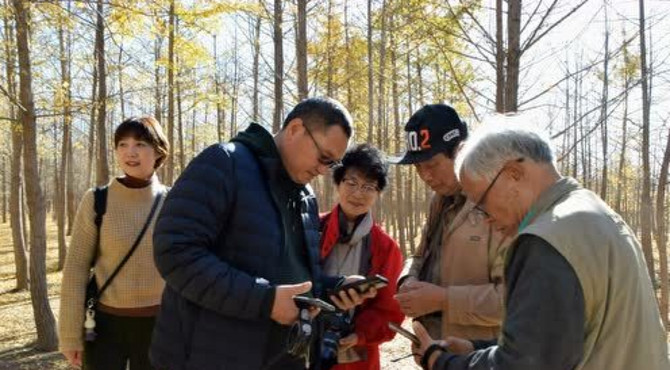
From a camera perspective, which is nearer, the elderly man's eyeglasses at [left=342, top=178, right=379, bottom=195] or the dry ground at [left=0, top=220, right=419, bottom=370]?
the elderly man's eyeglasses at [left=342, top=178, right=379, bottom=195]

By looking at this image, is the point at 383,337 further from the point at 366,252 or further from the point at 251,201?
the point at 251,201

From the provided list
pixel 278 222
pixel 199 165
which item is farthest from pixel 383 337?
pixel 199 165

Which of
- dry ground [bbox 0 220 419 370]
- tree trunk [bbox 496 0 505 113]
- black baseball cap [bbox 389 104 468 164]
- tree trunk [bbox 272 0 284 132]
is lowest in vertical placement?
dry ground [bbox 0 220 419 370]

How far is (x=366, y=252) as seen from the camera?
8.42ft

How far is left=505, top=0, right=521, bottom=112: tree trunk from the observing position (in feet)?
10.7

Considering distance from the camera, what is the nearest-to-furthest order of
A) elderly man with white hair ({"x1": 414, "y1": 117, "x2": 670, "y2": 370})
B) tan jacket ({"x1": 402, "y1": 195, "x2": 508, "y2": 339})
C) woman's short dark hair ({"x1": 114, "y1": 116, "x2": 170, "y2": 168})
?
1. elderly man with white hair ({"x1": 414, "y1": 117, "x2": 670, "y2": 370})
2. tan jacket ({"x1": 402, "y1": 195, "x2": 508, "y2": 339})
3. woman's short dark hair ({"x1": 114, "y1": 116, "x2": 170, "y2": 168})

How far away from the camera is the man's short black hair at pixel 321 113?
1827 millimetres

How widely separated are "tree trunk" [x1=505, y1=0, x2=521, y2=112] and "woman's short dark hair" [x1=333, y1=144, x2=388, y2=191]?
40.8 inches

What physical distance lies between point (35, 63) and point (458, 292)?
31.1ft

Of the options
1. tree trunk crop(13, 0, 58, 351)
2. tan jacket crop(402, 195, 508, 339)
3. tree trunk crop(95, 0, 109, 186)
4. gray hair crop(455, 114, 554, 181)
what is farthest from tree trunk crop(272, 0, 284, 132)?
gray hair crop(455, 114, 554, 181)

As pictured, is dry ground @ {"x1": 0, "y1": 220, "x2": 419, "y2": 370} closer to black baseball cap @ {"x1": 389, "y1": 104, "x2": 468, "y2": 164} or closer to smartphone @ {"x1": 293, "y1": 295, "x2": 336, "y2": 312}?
black baseball cap @ {"x1": 389, "y1": 104, "x2": 468, "y2": 164}

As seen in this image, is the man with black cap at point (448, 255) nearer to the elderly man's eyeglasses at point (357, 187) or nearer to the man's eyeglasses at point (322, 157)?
the elderly man's eyeglasses at point (357, 187)

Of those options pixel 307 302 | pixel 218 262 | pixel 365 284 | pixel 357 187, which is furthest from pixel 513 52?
pixel 218 262

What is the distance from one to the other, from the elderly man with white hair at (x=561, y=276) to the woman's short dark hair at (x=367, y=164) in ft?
4.08
